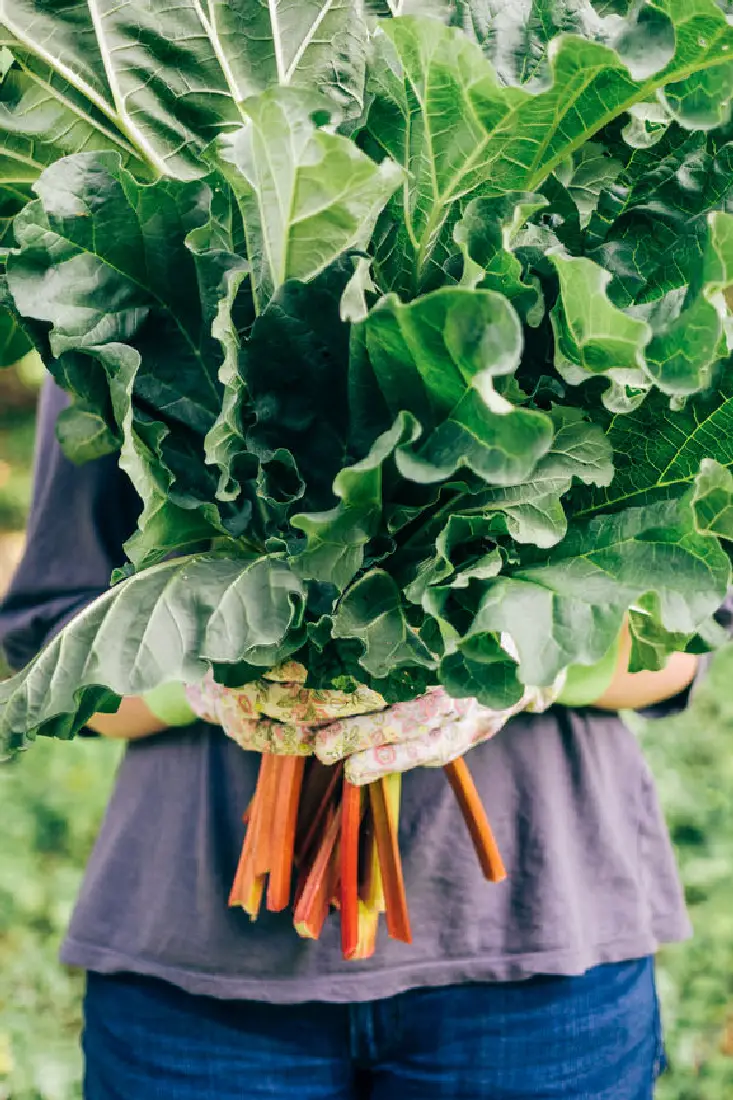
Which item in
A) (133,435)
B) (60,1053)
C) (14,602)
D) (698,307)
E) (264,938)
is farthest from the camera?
(60,1053)

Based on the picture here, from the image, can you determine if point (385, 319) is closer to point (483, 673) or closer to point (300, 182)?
point (300, 182)

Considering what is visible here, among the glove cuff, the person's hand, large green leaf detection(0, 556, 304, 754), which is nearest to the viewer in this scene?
large green leaf detection(0, 556, 304, 754)

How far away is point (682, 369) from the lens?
77cm

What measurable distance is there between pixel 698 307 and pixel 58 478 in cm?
72

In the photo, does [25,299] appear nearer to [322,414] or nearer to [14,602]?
[322,414]

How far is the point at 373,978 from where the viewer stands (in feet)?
3.58

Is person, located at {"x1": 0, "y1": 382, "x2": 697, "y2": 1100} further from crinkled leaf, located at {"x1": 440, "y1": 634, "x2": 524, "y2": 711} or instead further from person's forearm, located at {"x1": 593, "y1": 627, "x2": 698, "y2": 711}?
crinkled leaf, located at {"x1": 440, "y1": 634, "x2": 524, "y2": 711}

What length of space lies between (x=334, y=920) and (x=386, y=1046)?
131 millimetres

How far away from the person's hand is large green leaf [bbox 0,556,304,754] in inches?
5.6

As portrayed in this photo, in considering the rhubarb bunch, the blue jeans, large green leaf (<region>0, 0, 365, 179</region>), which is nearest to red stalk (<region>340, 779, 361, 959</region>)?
the rhubarb bunch

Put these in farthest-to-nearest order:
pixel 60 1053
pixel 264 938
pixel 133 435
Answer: pixel 60 1053 → pixel 264 938 → pixel 133 435

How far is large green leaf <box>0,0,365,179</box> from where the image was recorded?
902 millimetres

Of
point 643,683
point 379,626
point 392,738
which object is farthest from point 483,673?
point 643,683

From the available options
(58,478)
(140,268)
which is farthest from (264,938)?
(140,268)
